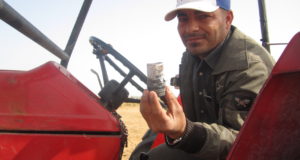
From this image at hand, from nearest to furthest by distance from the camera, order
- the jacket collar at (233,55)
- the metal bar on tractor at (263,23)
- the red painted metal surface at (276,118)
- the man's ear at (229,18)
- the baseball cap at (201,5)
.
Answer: the red painted metal surface at (276,118) < the jacket collar at (233,55) < the baseball cap at (201,5) < the man's ear at (229,18) < the metal bar on tractor at (263,23)

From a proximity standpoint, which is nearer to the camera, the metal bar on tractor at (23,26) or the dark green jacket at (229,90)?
the metal bar on tractor at (23,26)

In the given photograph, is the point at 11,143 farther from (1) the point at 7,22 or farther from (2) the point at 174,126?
(2) the point at 174,126

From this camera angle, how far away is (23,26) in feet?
4.14

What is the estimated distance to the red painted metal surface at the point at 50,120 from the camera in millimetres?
1275

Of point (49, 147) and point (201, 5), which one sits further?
point (201, 5)

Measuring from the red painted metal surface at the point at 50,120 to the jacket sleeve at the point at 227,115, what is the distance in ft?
1.01

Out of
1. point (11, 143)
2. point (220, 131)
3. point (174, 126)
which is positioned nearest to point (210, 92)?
point (220, 131)

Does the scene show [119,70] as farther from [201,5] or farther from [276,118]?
[276,118]

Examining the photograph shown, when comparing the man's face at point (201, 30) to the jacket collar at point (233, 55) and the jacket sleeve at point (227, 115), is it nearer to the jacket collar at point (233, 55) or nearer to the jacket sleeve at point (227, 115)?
the jacket collar at point (233, 55)

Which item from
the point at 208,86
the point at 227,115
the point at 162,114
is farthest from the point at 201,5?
the point at 162,114

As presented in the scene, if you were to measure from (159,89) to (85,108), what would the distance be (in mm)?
345

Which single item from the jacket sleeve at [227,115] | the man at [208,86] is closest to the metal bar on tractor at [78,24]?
the man at [208,86]

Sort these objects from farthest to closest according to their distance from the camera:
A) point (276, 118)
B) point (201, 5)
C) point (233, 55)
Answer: point (201, 5)
point (233, 55)
point (276, 118)

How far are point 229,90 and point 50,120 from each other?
0.70 metres
